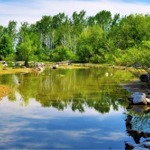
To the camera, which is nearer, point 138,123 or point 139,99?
point 138,123

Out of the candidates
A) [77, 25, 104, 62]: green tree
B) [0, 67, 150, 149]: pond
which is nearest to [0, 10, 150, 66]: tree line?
[77, 25, 104, 62]: green tree

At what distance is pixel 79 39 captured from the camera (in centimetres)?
14125

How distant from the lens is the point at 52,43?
15662 centimetres

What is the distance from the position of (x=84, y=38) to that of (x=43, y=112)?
4208 inches

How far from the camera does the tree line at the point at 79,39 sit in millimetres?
99625

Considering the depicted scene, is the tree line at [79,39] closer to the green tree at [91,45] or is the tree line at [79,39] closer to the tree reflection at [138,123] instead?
the green tree at [91,45]

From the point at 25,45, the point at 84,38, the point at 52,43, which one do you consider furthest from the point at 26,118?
the point at 52,43

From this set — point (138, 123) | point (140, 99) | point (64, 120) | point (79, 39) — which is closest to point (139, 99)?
point (140, 99)

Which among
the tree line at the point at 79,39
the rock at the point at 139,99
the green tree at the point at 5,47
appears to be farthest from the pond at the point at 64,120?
the green tree at the point at 5,47

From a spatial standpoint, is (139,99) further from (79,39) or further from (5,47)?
(79,39)

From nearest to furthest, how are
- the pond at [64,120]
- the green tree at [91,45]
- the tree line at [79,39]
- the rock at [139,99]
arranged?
the pond at [64,120] → the rock at [139,99] → the tree line at [79,39] → the green tree at [91,45]

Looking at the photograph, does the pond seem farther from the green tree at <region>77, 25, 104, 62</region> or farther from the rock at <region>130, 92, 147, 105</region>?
the green tree at <region>77, 25, 104, 62</region>

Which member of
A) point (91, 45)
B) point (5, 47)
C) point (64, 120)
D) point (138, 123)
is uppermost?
point (91, 45)

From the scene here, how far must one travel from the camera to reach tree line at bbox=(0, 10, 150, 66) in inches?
3922
